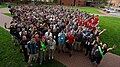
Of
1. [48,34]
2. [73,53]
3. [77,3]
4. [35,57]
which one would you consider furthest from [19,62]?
[77,3]

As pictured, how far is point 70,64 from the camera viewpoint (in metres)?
11.1

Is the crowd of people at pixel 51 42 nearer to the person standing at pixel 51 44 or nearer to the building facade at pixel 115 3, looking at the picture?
the person standing at pixel 51 44

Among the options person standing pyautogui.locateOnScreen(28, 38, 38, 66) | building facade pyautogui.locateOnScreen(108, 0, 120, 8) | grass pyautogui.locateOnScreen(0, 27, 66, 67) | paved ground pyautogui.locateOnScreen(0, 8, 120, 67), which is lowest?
paved ground pyautogui.locateOnScreen(0, 8, 120, 67)

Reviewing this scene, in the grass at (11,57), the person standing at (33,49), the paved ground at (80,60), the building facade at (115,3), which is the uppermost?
the building facade at (115,3)

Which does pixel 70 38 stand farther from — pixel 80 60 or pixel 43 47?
pixel 43 47

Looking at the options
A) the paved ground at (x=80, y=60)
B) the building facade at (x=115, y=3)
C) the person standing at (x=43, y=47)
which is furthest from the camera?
the building facade at (x=115, y=3)

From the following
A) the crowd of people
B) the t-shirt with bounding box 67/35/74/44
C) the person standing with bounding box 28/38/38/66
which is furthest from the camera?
the t-shirt with bounding box 67/35/74/44

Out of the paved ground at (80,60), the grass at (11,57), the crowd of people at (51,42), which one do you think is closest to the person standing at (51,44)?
the crowd of people at (51,42)

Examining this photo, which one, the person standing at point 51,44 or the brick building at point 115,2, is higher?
the brick building at point 115,2

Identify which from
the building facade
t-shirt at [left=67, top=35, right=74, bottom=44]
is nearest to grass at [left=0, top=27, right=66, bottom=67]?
t-shirt at [left=67, top=35, right=74, bottom=44]

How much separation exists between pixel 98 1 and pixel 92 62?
69.3 m

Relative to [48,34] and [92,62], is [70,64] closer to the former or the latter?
[92,62]

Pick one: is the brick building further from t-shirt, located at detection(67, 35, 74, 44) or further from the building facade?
t-shirt, located at detection(67, 35, 74, 44)

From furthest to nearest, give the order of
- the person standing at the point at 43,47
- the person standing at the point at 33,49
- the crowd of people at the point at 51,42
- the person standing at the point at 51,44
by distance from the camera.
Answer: the person standing at the point at 51,44 → the person standing at the point at 43,47 → the crowd of people at the point at 51,42 → the person standing at the point at 33,49
